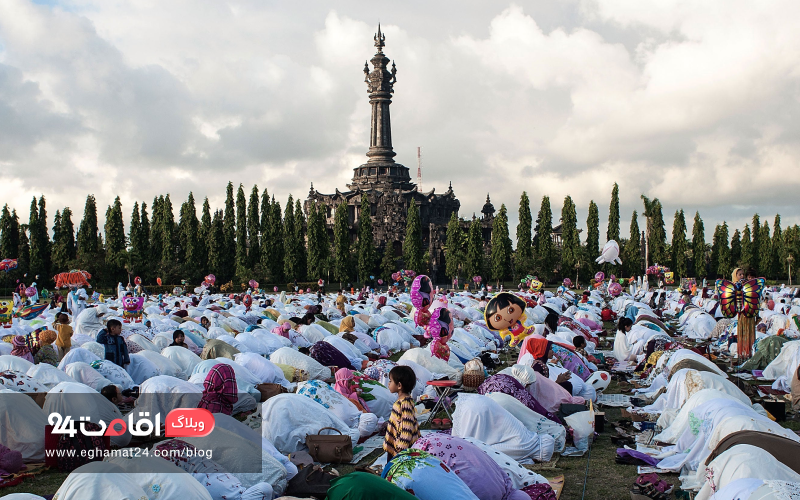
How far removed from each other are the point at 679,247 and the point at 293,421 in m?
52.0

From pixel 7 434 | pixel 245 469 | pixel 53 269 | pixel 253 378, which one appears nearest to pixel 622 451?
pixel 245 469

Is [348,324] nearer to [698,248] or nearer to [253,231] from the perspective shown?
[253,231]

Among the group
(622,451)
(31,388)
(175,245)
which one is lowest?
(622,451)

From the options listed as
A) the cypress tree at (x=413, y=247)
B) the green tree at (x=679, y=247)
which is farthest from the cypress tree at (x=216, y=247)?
the green tree at (x=679, y=247)

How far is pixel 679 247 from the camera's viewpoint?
52.9m

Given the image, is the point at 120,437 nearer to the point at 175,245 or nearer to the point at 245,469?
the point at 245,469

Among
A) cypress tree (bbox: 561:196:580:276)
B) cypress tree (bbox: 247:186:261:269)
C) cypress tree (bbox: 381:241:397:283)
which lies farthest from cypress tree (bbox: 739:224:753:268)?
cypress tree (bbox: 247:186:261:269)

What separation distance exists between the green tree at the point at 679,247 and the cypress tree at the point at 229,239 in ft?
121

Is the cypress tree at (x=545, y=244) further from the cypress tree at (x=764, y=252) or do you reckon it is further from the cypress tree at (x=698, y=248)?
the cypress tree at (x=764, y=252)

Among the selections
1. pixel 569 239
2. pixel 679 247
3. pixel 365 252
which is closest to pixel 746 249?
pixel 679 247

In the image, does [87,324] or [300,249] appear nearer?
[87,324]

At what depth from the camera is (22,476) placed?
6488 millimetres

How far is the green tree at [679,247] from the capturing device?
5262 centimetres

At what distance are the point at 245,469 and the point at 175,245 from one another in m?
47.7
